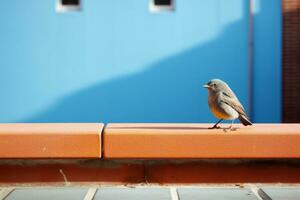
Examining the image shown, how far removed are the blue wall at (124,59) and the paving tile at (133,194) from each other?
7.58m

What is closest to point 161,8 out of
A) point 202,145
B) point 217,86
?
point 217,86

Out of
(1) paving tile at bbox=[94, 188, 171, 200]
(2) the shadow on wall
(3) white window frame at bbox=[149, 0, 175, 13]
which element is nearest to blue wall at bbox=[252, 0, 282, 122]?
(2) the shadow on wall

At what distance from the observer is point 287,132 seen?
2.19 m

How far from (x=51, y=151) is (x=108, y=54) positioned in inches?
300

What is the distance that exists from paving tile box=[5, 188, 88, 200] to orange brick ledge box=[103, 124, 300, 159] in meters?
0.20

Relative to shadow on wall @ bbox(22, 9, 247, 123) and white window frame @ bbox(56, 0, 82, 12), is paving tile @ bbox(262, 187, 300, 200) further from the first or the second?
white window frame @ bbox(56, 0, 82, 12)

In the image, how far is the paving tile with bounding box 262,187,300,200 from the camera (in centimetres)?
201

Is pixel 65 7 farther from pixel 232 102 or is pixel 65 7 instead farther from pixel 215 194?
pixel 215 194

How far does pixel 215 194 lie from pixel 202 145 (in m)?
0.22

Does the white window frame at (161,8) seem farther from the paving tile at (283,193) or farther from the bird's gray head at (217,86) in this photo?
the paving tile at (283,193)

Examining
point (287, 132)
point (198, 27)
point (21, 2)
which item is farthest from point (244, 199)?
point (21, 2)

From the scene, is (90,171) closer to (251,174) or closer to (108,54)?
(251,174)

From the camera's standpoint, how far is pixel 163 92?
9773 millimetres

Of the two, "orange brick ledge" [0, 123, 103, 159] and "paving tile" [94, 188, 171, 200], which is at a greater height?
"orange brick ledge" [0, 123, 103, 159]
